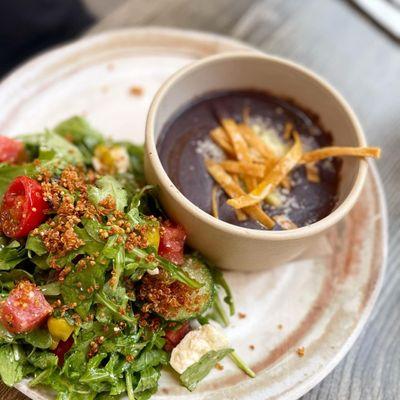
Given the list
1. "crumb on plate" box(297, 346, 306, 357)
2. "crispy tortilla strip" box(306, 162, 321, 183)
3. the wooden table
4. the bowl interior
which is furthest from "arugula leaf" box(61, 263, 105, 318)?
the wooden table

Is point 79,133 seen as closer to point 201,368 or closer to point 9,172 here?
point 9,172

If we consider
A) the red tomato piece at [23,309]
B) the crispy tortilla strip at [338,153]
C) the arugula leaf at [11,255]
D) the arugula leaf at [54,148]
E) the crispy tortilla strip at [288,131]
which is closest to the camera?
the red tomato piece at [23,309]

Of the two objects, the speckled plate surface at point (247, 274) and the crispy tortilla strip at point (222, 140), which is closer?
the speckled plate surface at point (247, 274)

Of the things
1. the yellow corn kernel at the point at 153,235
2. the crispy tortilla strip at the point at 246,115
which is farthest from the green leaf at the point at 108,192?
the crispy tortilla strip at the point at 246,115

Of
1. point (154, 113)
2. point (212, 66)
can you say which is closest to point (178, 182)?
point (154, 113)

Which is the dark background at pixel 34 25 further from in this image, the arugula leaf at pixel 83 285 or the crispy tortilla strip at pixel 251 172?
the arugula leaf at pixel 83 285

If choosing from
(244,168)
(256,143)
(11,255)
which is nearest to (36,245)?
(11,255)
